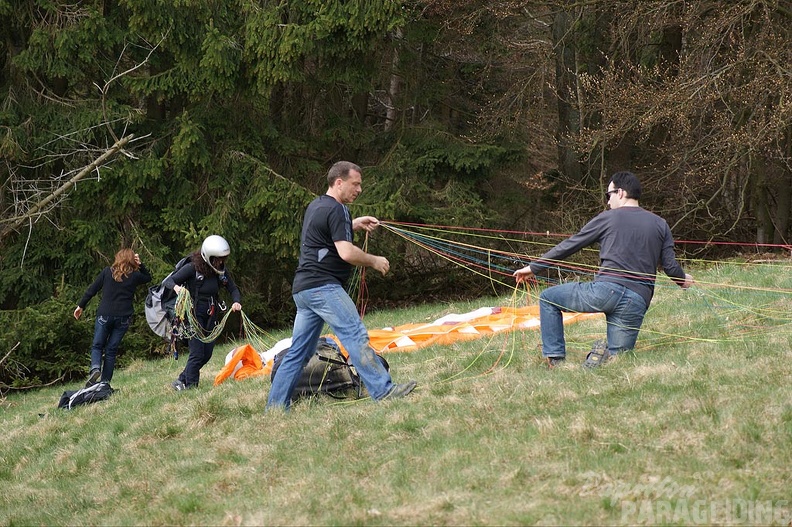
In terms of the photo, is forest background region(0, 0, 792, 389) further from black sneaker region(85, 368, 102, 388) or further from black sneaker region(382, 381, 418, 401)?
black sneaker region(382, 381, 418, 401)

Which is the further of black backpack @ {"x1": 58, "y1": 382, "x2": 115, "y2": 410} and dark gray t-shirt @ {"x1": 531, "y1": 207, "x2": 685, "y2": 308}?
black backpack @ {"x1": 58, "y1": 382, "x2": 115, "y2": 410}

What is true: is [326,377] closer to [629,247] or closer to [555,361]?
[555,361]

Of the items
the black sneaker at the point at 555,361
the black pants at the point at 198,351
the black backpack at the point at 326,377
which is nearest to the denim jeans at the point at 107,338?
the black pants at the point at 198,351

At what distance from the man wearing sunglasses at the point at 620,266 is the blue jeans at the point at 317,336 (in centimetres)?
137

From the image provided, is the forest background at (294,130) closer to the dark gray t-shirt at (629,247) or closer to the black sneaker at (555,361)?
the dark gray t-shirt at (629,247)

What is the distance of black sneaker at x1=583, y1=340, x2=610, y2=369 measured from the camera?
24.4ft

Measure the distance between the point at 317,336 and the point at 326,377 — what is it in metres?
0.69

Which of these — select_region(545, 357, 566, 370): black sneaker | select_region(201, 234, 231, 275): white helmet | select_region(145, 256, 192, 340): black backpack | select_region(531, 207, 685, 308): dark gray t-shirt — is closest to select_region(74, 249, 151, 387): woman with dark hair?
select_region(145, 256, 192, 340): black backpack

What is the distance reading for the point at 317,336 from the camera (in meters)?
7.49

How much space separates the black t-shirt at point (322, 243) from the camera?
707 centimetres

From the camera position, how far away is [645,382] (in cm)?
661

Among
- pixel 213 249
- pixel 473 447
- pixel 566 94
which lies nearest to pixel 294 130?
pixel 566 94

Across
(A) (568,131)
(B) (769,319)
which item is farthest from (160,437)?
(A) (568,131)

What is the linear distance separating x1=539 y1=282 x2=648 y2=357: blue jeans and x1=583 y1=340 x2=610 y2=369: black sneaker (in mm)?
68
